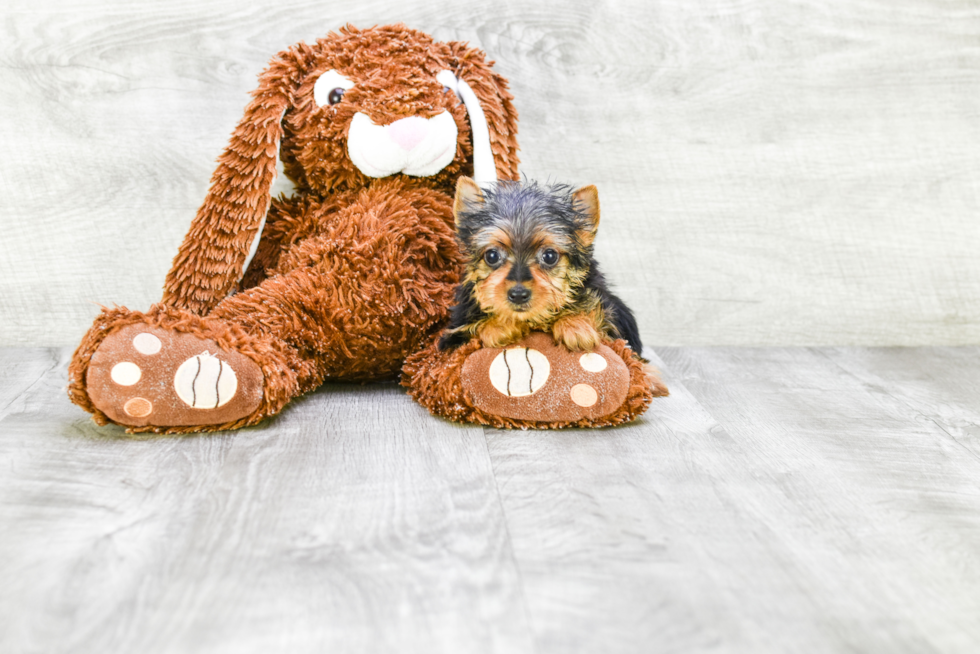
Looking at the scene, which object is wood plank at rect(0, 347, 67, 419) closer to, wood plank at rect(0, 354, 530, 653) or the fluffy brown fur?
wood plank at rect(0, 354, 530, 653)

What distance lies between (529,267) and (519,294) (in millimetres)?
49

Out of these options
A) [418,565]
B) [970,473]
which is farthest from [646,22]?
[418,565]

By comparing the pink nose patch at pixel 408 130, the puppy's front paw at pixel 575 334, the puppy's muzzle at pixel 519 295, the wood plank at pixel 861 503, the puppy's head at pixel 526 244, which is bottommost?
the wood plank at pixel 861 503

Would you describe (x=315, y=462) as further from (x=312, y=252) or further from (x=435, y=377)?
(x=312, y=252)

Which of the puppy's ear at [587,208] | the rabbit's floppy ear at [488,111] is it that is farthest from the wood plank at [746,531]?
the rabbit's floppy ear at [488,111]

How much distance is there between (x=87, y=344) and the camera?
1212mm

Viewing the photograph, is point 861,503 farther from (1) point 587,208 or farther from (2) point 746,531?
(1) point 587,208

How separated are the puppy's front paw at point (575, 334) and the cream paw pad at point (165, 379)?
1.53ft

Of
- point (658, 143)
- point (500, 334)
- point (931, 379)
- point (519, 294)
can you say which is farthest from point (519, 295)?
point (931, 379)

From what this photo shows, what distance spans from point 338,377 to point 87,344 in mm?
468

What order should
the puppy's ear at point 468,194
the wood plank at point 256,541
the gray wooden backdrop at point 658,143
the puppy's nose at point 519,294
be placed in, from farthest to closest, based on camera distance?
the gray wooden backdrop at point 658,143 < the puppy's ear at point 468,194 < the puppy's nose at point 519,294 < the wood plank at point 256,541

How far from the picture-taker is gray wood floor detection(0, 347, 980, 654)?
0.78 meters

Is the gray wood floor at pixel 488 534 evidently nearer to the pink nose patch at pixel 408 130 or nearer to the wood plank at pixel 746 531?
the wood plank at pixel 746 531

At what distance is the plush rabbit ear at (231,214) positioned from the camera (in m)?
1.47
